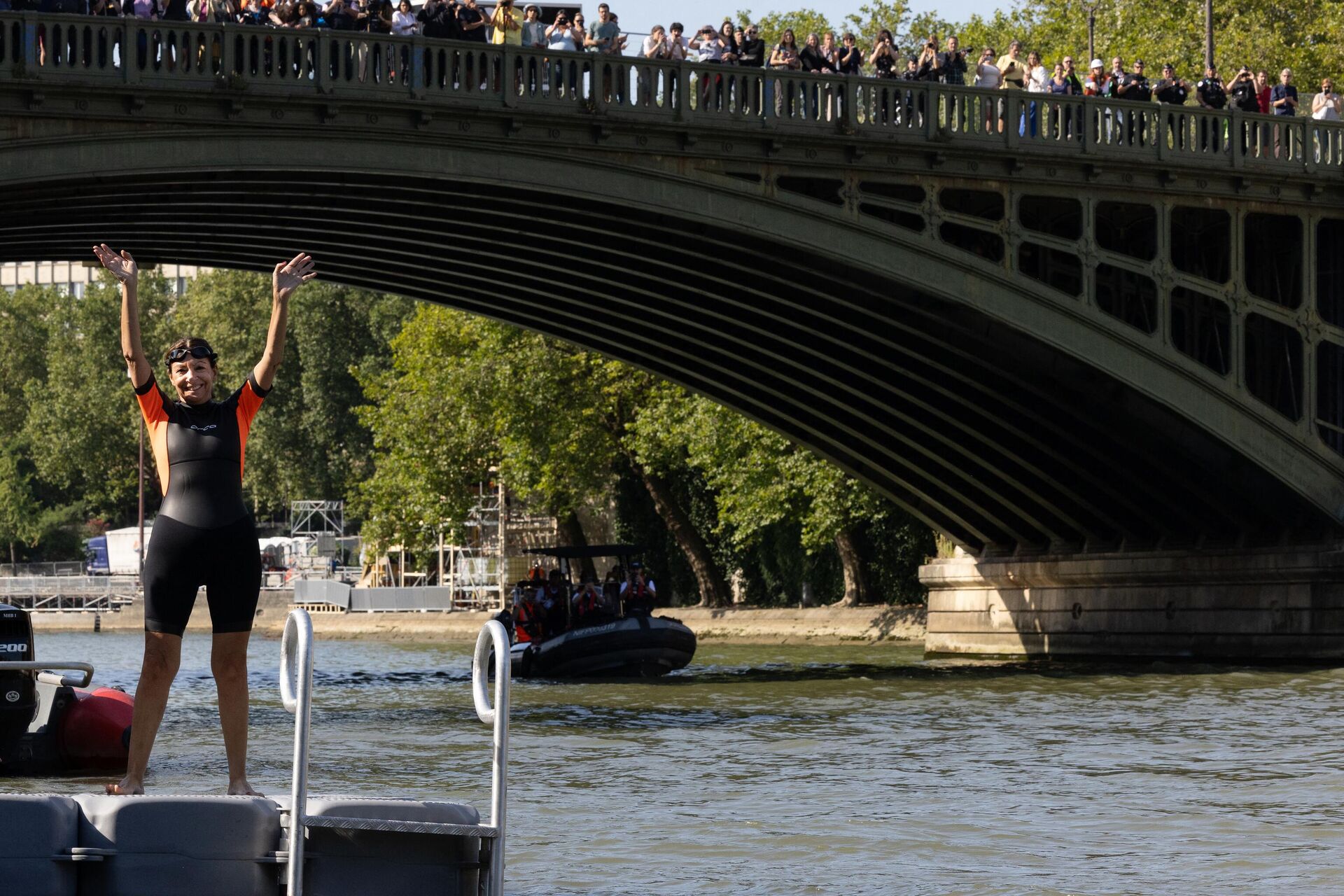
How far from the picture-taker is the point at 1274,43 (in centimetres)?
5425

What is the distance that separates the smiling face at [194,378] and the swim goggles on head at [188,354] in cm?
1

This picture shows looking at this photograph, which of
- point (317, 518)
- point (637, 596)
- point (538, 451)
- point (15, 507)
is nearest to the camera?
point (637, 596)

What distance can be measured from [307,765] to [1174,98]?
82.7 feet

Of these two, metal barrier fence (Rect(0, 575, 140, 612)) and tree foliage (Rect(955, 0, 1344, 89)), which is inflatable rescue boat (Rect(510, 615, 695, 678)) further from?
metal barrier fence (Rect(0, 575, 140, 612))

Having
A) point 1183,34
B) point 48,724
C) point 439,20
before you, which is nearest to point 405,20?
point 439,20

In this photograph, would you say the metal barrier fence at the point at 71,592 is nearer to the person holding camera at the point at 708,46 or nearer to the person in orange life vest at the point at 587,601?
the person in orange life vest at the point at 587,601

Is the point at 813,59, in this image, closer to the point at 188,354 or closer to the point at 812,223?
the point at 812,223

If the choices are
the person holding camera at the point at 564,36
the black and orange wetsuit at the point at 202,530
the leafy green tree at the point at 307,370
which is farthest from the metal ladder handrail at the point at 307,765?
the leafy green tree at the point at 307,370

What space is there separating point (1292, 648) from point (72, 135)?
61.9ft

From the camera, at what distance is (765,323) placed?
31.6 metres

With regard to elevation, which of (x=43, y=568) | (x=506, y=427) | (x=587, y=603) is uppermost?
(x=506, y=427)

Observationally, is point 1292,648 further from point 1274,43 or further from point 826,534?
point 1274,43

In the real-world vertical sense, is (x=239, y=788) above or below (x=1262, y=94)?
below

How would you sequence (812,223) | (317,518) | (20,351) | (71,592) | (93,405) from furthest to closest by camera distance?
(20,351), (93,405), (317,518), (71,592), (812,223)
